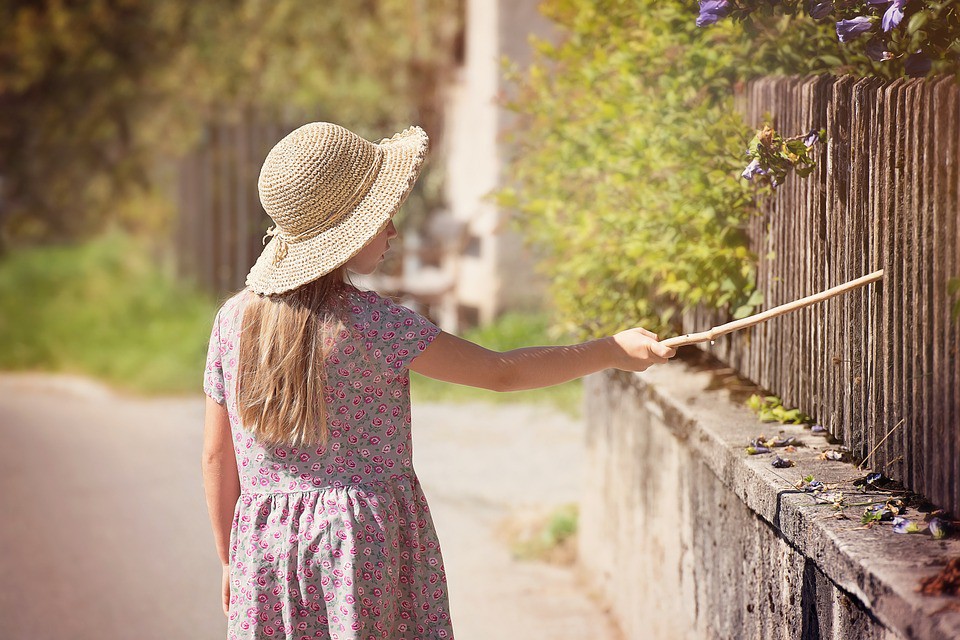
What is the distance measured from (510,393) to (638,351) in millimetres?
6020

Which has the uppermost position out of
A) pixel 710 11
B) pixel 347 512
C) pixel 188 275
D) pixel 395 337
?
pixel 710 11

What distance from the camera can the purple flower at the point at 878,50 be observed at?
7.84ft

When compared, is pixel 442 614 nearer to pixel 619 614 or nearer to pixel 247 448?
pixel 247 448

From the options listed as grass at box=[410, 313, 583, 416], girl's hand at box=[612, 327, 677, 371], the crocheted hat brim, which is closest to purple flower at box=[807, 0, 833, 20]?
girl's hand at box=[612, 327, 677, 371]

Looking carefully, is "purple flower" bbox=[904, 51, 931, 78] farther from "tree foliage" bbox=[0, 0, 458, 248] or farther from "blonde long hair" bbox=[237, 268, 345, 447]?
"tree foliage" bbox=[0, 0, 458, 248]

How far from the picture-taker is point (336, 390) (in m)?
2.29

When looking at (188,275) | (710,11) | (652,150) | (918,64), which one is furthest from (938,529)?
(188,275)

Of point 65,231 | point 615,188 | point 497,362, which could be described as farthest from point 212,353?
point 65,231

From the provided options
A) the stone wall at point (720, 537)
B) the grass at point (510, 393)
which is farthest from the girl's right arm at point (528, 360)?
the grass at point (510, 393)

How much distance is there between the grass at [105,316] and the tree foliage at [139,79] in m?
0.81

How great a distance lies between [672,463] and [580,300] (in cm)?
85

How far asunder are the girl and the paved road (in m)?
1.90

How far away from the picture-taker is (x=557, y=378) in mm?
2346

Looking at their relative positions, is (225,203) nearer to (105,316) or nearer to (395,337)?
(105,316)
